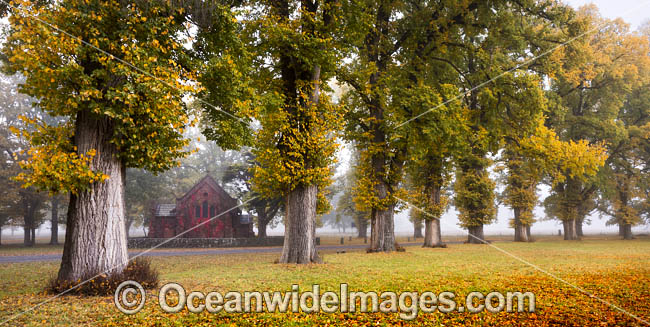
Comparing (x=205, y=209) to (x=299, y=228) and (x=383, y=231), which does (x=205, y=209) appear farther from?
(x=299, y=228)

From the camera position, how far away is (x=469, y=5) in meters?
17.8

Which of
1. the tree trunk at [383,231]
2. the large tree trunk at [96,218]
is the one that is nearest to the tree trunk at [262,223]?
the tree trunk at [383,231]

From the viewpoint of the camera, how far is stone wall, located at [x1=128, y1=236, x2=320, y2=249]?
2809cm

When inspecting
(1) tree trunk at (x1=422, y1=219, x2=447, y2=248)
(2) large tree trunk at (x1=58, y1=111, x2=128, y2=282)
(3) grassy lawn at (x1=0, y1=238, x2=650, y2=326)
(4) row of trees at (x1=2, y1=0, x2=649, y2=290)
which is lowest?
(1) tree trunk at (x1=422, y1=219, x2=447, y2=248)

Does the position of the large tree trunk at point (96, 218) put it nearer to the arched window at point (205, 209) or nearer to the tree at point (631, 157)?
the arched window at point (205, 209)

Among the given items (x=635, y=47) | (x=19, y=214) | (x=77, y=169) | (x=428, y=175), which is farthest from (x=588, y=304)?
(x=19, y=214)

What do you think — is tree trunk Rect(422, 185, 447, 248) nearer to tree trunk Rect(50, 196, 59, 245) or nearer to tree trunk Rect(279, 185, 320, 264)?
tree trunk Rect(279, 185, 320, 264)

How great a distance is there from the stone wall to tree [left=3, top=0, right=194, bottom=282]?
21.9m

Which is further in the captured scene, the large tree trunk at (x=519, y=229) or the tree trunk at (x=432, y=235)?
the large tree trunk at (x=519, y=229)

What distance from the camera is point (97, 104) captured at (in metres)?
7.13

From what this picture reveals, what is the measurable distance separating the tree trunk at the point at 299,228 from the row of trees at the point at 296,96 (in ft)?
0.19

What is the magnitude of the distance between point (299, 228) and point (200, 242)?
19610 millimetres

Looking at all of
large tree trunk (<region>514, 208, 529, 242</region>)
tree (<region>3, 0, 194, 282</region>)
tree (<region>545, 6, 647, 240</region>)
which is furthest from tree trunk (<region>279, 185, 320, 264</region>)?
large tree trunk (<region>514, 208, 529, 242</region>)

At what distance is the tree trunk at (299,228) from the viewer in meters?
13.2
